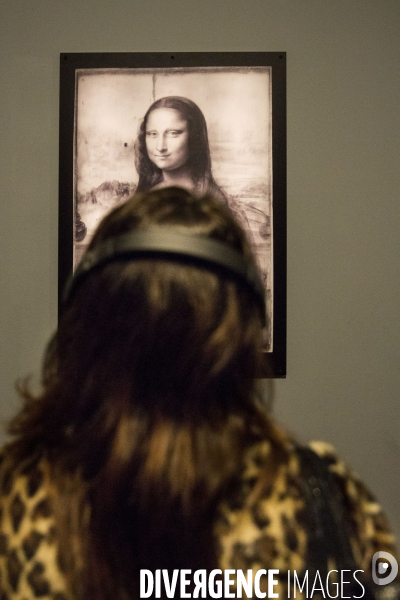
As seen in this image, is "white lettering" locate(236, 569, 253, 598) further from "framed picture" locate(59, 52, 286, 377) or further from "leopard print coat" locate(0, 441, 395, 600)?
"framed picture" locate(59, 52, 286, 377)

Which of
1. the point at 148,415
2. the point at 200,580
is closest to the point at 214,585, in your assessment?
the point at 200,580

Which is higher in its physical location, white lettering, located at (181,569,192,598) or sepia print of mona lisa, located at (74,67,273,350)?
sepia print of mona lisa, located at (74,67,273,350)

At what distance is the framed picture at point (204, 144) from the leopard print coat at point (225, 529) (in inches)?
39.3

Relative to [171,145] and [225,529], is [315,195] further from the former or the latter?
[225,529]

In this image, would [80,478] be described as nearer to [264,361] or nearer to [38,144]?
[264,361]

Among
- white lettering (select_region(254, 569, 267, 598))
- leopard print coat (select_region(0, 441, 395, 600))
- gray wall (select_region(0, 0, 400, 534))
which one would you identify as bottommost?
white lettering (select_region(254, 569, 267, 598))

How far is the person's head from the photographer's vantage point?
1.62 meters

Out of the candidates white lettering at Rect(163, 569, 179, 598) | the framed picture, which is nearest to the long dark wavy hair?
white lettering at Rect(163, 569, 179, 598)

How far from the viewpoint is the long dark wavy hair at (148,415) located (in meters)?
0.60

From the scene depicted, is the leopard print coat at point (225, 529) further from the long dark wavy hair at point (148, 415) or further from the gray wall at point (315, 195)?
the gray wall at point (315, 195)

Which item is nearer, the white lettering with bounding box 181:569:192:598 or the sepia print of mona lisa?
the white lettering with bounding box 181:569:192:598

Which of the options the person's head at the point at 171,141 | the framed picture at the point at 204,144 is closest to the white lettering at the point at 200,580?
the framed picture at the point at 204,144

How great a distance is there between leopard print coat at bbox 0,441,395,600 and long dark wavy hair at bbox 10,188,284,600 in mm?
17

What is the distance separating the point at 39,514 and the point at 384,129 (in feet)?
4.81
